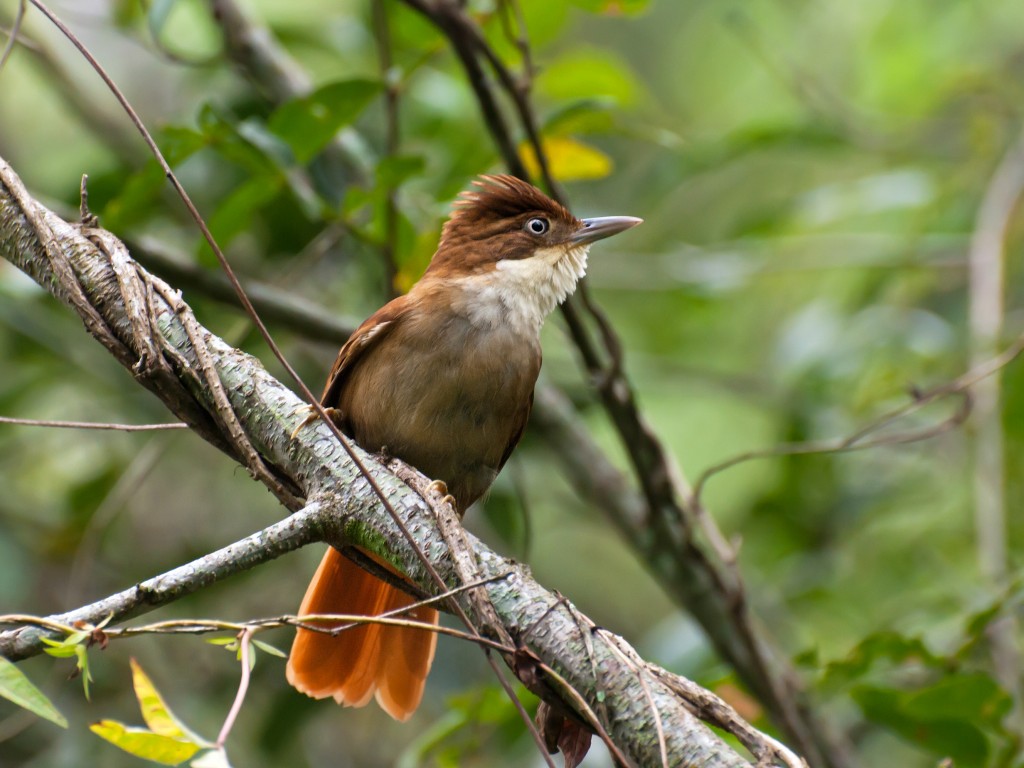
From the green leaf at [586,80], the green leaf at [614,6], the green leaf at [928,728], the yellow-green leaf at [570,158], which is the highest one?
the green leaf at [586,80]

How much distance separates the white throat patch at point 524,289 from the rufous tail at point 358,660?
2.63 feet

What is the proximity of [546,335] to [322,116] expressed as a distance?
112 inches

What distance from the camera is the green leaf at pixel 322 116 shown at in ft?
11.1

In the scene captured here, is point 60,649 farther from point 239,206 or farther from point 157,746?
point 239,206

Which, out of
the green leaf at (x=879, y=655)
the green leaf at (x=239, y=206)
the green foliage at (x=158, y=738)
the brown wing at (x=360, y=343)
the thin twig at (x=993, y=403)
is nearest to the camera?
the green foliage at (x=158, y=738)

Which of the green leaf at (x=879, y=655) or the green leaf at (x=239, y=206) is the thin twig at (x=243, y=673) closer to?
the green leaf at (x=879, y=655)

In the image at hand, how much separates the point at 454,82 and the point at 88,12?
1617 millimetres

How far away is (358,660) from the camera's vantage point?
3084 millimetres

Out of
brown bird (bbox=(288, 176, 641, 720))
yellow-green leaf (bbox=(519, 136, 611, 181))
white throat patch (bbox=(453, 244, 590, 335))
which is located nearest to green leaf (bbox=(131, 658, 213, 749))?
brown bird (bbox=(288, 176, 641, 720))

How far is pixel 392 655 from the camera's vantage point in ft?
10.2

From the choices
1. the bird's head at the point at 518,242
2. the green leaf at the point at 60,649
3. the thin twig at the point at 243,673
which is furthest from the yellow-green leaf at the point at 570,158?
the green leaf at the point at 60,649

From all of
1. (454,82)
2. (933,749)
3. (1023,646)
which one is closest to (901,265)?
(1023,646)

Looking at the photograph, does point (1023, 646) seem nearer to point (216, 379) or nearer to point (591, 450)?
point (591, 450)

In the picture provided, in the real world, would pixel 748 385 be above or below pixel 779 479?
above
